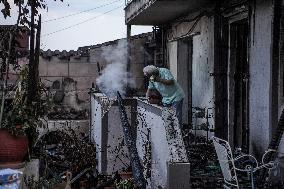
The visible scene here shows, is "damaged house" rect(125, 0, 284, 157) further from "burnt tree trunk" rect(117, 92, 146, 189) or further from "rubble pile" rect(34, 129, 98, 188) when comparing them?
"rubble pile" rect(34, 129, 98, 188)

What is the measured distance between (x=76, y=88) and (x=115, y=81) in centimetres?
181

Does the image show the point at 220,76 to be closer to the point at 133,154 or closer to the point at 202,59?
the point at 202,59

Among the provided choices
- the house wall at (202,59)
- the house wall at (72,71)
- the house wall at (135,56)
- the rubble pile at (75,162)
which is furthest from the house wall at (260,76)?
the house wall at (72,71)

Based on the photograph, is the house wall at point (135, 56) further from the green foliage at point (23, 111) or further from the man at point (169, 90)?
the green foliage at point (23, 111)

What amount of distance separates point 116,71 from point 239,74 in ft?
31.1

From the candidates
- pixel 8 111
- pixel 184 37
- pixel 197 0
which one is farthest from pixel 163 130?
pixel 184 37

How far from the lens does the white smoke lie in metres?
18.4

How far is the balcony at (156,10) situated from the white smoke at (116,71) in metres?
3.54

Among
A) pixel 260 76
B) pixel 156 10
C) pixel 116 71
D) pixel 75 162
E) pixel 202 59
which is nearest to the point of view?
pixel 260 76

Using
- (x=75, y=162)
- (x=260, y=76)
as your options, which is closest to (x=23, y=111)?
(x=260, y=76)

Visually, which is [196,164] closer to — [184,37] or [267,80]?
[267,80]

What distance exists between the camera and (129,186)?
26.7 ft

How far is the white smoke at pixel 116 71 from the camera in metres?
18.4

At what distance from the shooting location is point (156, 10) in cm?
1259
